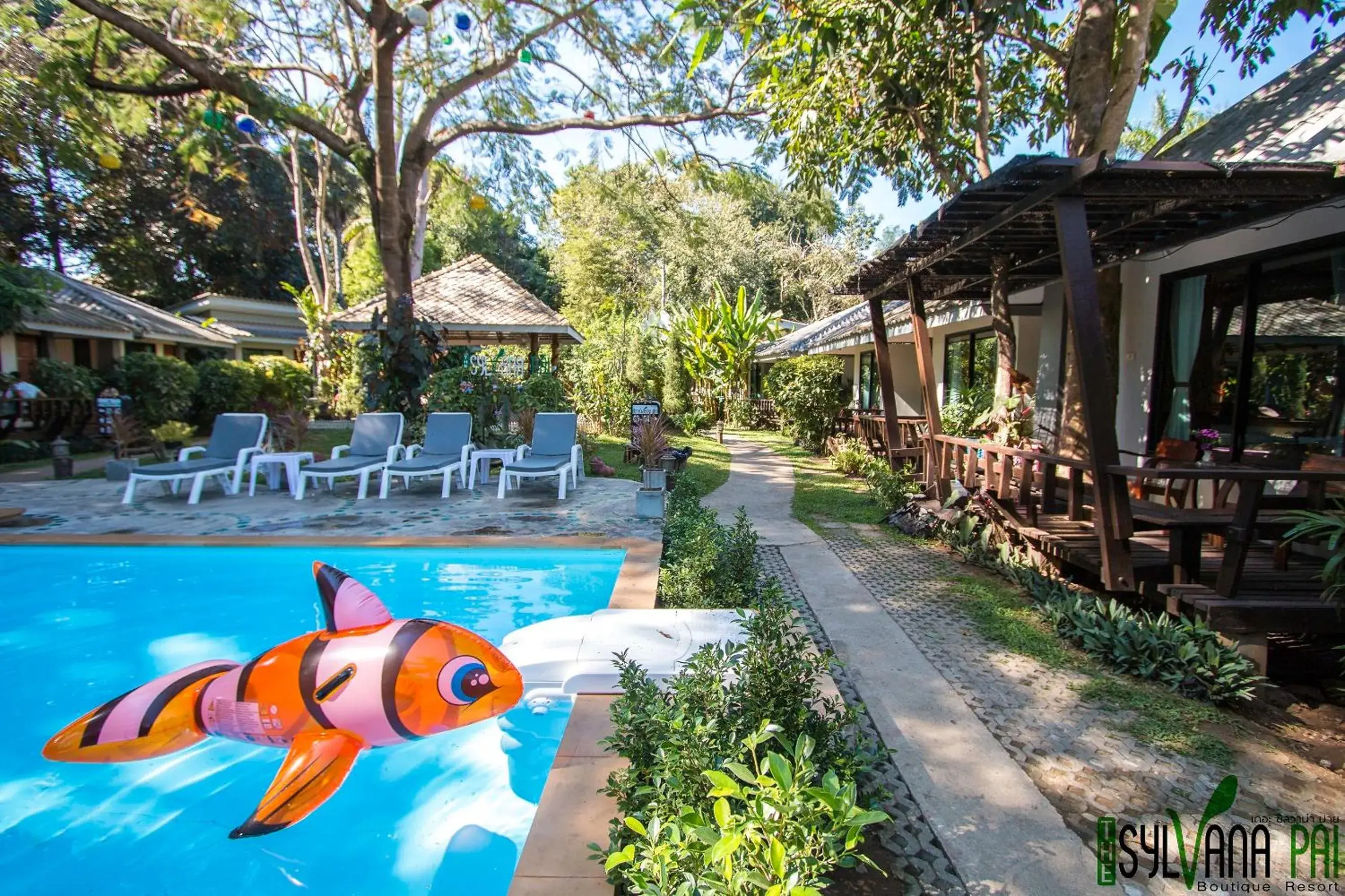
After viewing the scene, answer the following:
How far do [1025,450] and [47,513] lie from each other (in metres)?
11.6

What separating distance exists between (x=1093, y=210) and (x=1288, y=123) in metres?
1.80

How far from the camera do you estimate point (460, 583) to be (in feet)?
21.9

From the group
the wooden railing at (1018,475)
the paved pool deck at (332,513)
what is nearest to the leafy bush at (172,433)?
the paved pool deck at (332,513)

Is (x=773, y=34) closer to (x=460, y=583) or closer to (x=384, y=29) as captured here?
(x=384, y=29)

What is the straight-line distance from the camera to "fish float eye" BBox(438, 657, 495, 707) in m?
3.11

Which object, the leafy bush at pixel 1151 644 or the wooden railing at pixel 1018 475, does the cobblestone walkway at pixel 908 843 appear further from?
the wooden railing at pixel 1018 475

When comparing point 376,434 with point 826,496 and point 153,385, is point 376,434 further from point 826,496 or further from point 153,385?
point 153,385

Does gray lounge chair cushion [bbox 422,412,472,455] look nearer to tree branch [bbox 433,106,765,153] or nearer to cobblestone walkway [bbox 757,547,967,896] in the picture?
tree branch [bbox 433,106,765,153]

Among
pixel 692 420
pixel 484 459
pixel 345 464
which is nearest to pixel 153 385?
pixel 345 464

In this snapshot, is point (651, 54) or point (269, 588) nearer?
point (269, 588)

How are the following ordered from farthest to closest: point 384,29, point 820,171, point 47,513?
point 384,29, point 820,171, point 47,513

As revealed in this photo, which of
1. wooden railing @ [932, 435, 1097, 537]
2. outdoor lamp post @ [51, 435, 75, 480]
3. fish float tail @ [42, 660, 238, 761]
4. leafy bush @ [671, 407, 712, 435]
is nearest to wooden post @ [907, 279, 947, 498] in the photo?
wooden railing @ [932, 435, 1097, 537]

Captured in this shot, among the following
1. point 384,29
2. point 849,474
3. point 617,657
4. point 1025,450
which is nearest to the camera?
point 617,657

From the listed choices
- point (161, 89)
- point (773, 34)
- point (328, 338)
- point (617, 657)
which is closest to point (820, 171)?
point (773, 34)
